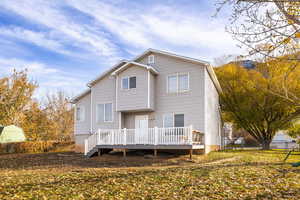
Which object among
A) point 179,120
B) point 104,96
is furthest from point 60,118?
point 179,120

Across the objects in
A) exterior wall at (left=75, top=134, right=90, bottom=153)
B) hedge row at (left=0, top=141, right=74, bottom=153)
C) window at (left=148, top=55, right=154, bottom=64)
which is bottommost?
hedge row at (left=0, top=141, right=74, bottom=153)

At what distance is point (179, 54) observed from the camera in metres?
19.5

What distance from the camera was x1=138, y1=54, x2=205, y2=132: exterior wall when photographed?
18797 millimetres

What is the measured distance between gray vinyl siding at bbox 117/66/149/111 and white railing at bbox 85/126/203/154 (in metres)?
2.11

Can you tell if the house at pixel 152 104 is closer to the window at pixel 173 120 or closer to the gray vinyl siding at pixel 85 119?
the window at pixel 173 120

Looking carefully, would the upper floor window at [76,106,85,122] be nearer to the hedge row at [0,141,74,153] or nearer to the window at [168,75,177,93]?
the hedge row at [0,141,74,153]

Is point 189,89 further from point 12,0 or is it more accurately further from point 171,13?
point 12,0

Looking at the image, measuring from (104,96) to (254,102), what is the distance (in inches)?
515

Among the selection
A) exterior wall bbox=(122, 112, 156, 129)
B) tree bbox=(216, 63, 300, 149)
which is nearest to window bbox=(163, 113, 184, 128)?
exterior wall bbox=(122, 112, 156, 129)

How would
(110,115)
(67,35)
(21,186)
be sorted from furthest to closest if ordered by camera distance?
(110,115) → (67,35) → (21,186)

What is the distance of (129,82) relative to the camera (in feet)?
67.3

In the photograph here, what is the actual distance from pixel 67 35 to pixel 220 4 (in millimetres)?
12573

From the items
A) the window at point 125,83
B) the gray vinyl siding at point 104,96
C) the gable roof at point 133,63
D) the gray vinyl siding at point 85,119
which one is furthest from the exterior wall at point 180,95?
the gray vinyl siding at point 85,119

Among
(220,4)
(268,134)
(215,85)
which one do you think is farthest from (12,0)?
(268,134)
